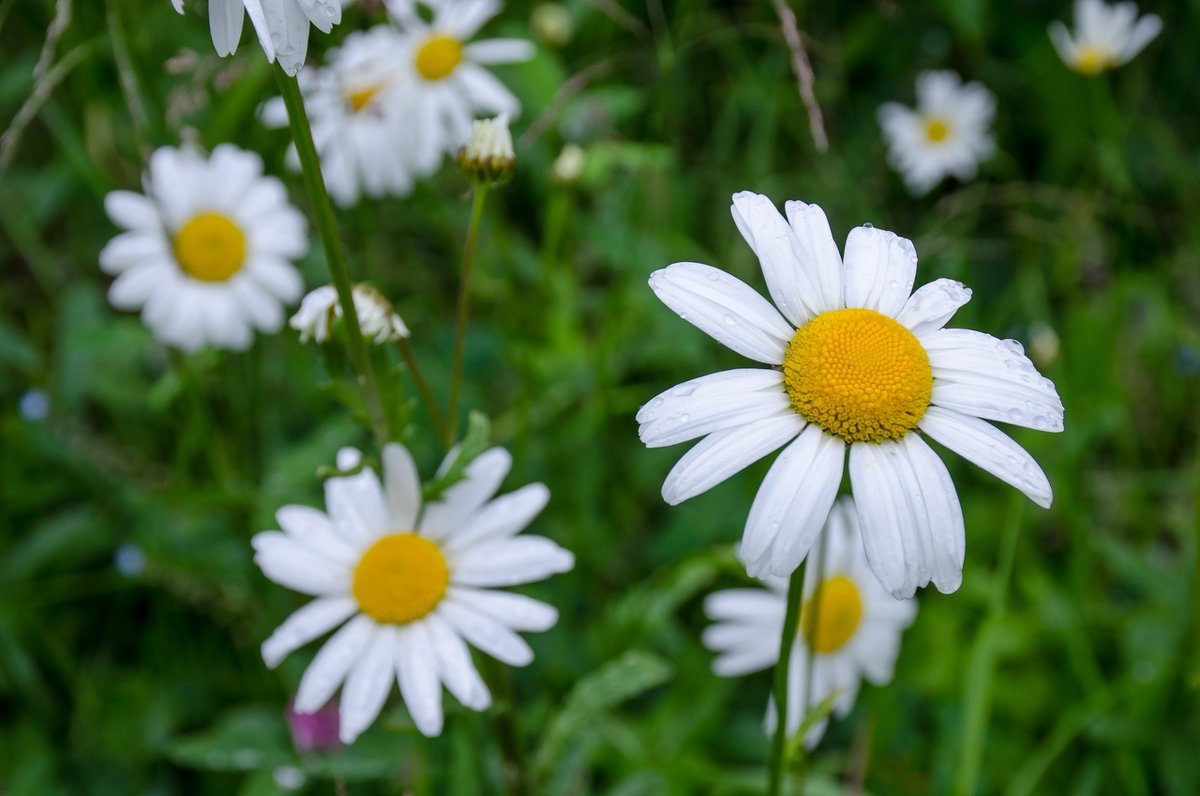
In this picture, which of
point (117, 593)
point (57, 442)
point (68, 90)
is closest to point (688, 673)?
point (117, 593)

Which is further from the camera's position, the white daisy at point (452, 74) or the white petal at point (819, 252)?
the white daisy at point (452, 74)

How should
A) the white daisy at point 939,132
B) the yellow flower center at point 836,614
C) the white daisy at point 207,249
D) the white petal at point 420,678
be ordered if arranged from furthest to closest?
the white daisy at point 939,132 → the white daisy at point 207,249 → the yellow flower center at point 836,614 → the white petal at point 420,678

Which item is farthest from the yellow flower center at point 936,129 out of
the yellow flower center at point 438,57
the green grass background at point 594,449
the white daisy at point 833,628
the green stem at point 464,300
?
the green stem at point 464,300

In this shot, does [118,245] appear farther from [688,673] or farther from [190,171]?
[688,673]

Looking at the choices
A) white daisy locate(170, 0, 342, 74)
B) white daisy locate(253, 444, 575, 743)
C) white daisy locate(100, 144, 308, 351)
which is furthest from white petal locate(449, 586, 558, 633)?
white daisy locate(100, 144, 308, 351)

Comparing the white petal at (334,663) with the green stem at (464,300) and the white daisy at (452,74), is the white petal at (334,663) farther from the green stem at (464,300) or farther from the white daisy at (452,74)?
the white daisy at (452,74)
